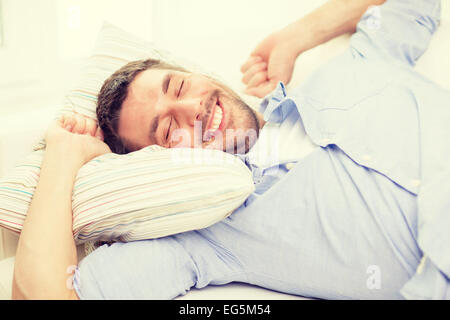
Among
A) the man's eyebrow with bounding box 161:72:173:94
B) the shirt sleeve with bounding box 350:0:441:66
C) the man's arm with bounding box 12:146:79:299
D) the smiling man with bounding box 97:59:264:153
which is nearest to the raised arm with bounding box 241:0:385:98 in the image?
the shirt sleeve with bounding box 350:0:441:66

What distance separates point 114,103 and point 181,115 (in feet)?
0.64

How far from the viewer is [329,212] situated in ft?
2.66

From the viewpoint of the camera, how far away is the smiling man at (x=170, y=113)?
1.12 metres

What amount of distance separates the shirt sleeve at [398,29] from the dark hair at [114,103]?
66 centimetres

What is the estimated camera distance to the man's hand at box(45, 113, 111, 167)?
0.99 metres

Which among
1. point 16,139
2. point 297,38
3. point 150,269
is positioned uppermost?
point 297,38

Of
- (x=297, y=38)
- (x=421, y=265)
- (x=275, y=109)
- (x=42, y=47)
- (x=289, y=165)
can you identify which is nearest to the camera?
(x=421, y=265)

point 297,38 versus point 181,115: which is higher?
point 297,38

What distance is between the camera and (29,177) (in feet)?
3.05

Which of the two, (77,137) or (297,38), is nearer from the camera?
(77,137)

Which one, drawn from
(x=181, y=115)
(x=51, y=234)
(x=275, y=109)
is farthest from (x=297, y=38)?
(x=51, y=234)

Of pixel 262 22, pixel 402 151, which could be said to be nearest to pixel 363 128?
pixel 402 151

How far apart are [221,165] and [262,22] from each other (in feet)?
4.70

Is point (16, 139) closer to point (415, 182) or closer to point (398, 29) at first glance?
point (415, 182)
